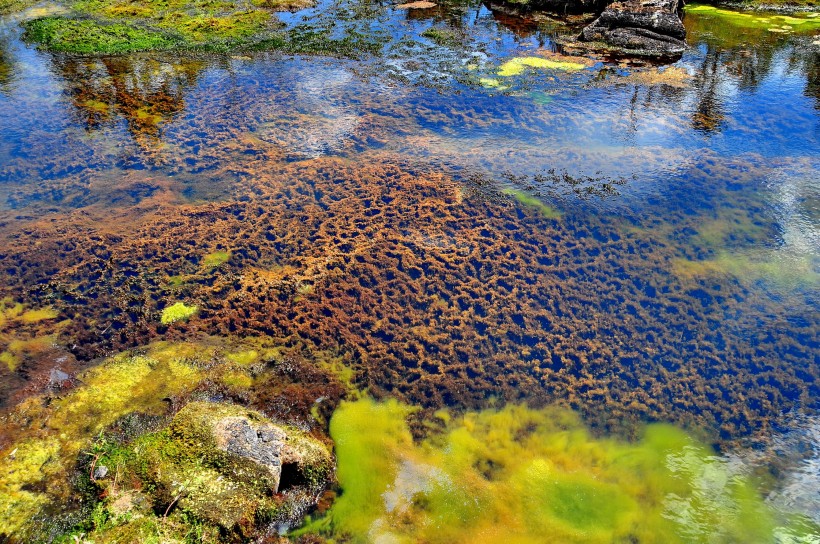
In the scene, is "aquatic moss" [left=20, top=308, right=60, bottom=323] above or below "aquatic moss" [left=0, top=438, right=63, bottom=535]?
above

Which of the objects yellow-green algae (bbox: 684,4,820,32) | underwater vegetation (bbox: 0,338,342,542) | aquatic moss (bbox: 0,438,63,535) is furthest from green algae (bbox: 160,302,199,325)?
yellow-green algae (bbox: 684,4,820,32)

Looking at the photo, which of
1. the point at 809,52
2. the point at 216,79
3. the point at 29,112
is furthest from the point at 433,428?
the point at 809,52

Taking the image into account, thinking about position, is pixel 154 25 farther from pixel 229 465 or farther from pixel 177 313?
pixel 229 465

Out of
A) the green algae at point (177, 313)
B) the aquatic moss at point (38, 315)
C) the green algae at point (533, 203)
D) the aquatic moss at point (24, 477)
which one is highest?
the green algae at point (533, 203)

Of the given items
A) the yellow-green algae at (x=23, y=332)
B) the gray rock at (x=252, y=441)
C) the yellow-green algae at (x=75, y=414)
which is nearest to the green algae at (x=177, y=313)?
the yellow-green algae at (x=75, y=414)

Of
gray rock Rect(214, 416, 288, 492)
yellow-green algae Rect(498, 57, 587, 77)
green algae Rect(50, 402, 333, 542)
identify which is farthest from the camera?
yellow-green algae Rect(498, 57, 587, 77)

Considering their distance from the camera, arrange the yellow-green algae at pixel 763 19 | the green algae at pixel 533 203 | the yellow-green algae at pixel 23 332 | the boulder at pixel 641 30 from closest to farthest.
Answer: the yellow-green algae at pixel 23 332
the green algae at pixel 533 203
the boulder at pixel 641 30
the yellow-green algae at pixel 763 19

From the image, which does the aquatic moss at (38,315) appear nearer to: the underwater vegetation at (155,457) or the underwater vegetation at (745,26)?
the underwater vegetation at (155,457)

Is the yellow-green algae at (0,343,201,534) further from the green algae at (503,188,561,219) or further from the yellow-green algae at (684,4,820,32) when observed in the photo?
the yellow-green algae at (684,4,820,32)

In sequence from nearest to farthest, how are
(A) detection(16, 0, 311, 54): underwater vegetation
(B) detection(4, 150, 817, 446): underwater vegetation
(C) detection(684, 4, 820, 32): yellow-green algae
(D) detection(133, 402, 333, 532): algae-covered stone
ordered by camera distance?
(D) detection(133, 402, 333, 532): algae-covered stone < (B) detection(4, 150, 817, 446): underwater vegetation < (A) detection(16, 0, 311, 54): underwater vegetation < (C) detection(684, 4, 820, 32): yellow-green algae
